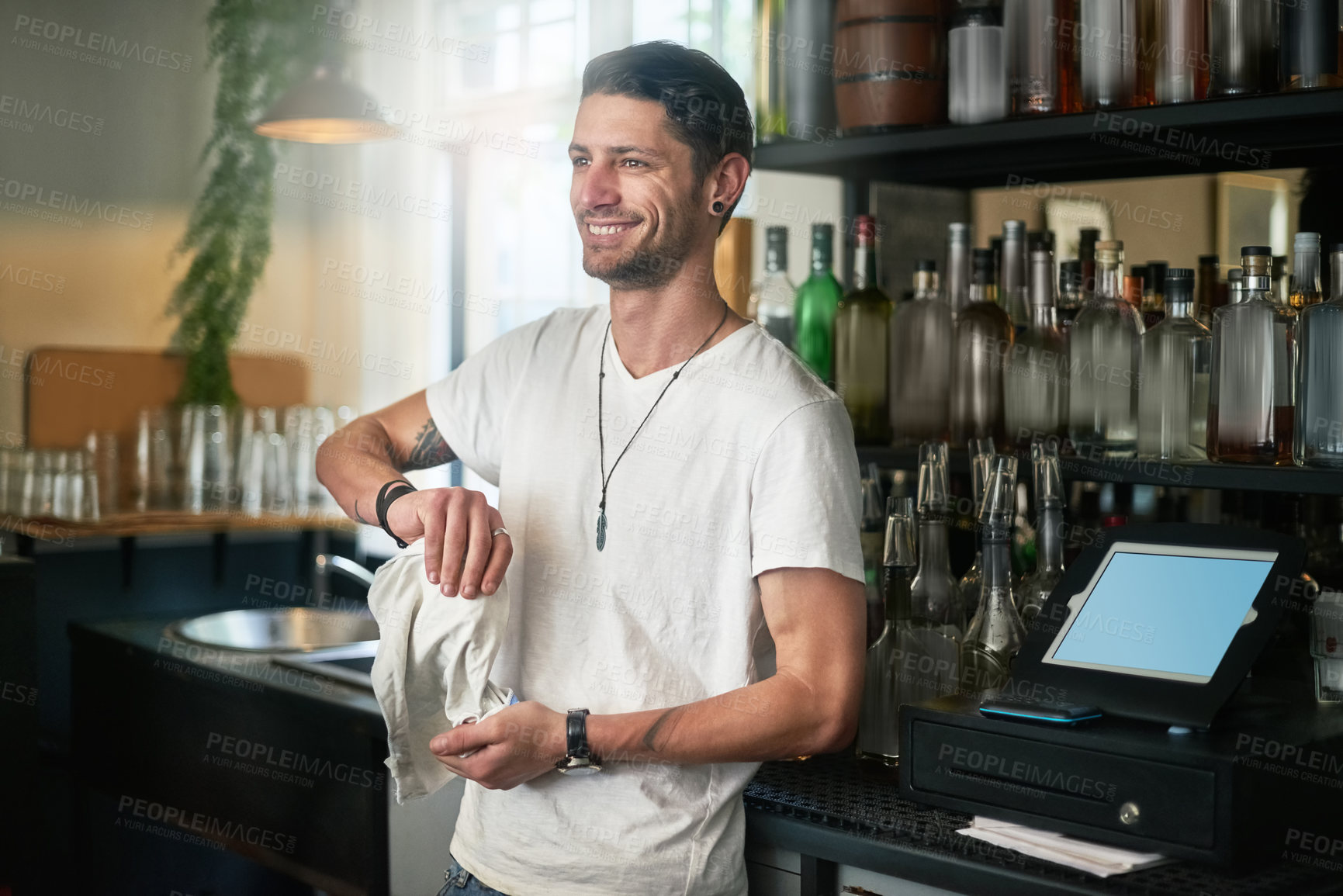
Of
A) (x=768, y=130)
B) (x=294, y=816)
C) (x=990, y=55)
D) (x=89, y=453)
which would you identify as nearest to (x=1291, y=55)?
(x=990, y=55)

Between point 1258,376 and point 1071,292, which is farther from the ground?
point 1071,292

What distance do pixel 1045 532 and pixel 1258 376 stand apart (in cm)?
31

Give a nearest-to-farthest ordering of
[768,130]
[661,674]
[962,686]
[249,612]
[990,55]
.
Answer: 1. [661,674]
2. [962,686]
3. [990,55]
4. [768,130]
5. [249,612]

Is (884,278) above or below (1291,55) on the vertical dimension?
below

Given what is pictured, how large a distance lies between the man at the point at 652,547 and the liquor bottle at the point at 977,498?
279 mm

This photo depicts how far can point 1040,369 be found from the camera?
5.69 feet

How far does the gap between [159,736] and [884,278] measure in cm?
173

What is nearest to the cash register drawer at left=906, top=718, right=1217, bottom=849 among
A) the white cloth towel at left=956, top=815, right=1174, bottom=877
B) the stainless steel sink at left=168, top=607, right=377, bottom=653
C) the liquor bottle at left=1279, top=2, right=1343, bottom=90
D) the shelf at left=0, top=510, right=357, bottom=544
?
the white cloth towel at left=956, top=815, right=1174, bottom=877

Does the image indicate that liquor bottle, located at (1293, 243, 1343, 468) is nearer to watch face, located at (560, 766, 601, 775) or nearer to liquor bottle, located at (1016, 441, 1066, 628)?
liquor bottle, located at (1016, 441, 1066, 628)

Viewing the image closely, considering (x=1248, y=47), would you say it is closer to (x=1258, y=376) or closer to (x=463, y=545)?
(x=1258, y=376)

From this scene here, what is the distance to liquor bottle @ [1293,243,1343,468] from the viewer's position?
1428 mm

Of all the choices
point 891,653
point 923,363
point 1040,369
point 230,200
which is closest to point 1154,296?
point 1040,369

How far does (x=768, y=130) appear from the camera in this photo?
6.61 feet

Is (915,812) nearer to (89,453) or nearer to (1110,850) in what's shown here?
(1110,850)
